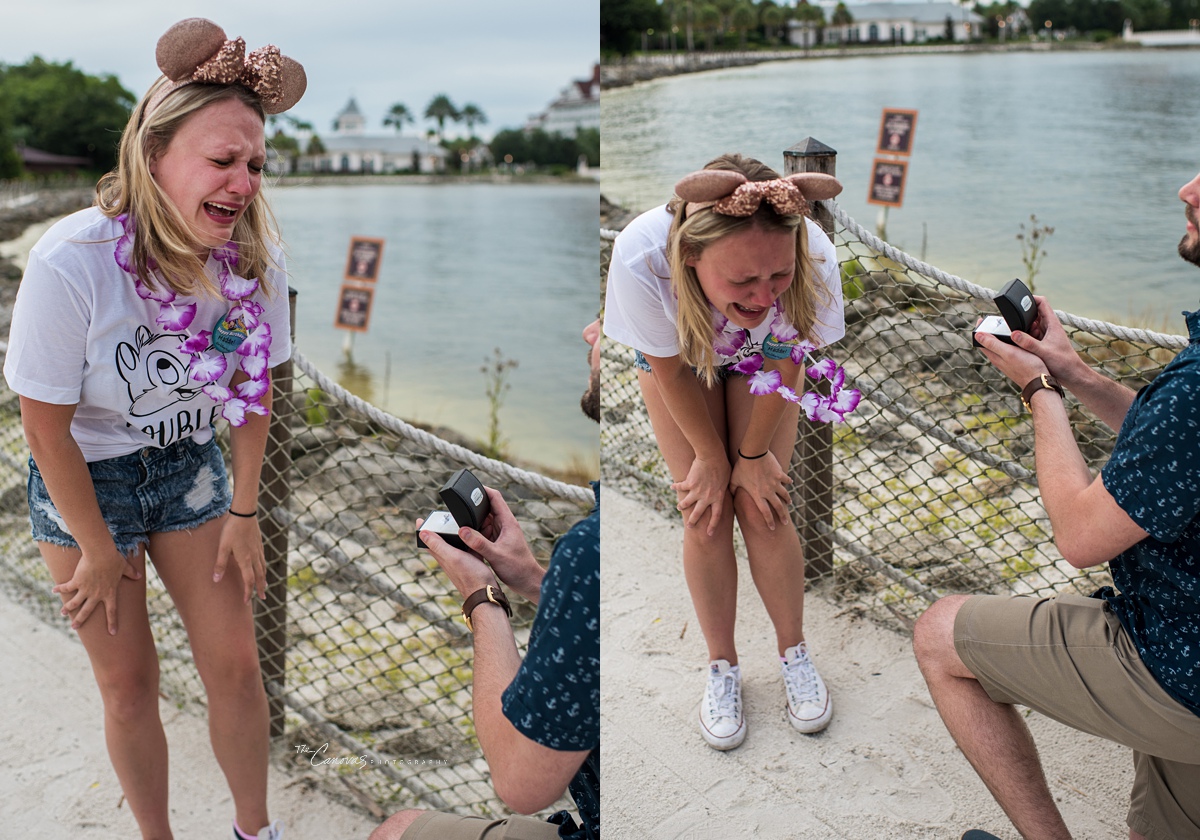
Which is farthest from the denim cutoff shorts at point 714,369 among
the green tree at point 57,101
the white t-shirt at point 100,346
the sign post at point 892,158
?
the green tree at point 57,101

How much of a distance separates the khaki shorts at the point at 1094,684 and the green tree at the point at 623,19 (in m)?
1.00

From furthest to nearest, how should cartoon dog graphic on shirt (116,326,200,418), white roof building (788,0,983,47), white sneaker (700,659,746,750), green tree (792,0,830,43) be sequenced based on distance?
white roof building (788,0,983,47)
green tree (792,0,830,43)
white sneaker (700,659,746,750)
cartoon dog graphic on shirt (116,326,200,418)

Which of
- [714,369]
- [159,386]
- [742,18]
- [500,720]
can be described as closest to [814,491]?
[714,369]

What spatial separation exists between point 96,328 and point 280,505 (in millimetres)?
828

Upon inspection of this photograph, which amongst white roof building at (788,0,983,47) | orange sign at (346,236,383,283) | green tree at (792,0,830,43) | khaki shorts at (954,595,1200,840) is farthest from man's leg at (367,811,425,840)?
white roof building at (788,0,983,47)

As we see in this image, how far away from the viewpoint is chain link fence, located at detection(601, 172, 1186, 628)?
212 centimetres

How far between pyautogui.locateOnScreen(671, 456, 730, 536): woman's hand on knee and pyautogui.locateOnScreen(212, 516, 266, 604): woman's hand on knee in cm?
73

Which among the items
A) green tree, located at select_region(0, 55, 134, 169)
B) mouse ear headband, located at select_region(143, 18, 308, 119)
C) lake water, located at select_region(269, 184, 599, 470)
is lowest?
lake water, located at select_region(269, 184, 599, 470)

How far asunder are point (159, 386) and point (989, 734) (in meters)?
1.34

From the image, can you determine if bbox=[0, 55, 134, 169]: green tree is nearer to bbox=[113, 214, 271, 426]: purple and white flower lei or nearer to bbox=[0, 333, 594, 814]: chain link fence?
bbox=[0, 333, 594, 814]: chain link fence

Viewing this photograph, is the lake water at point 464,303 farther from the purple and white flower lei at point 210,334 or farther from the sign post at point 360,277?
the sign post at point 360,277

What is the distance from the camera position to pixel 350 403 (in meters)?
1.61

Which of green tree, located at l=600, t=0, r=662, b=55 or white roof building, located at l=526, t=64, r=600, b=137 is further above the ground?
green tree, located at l=600, t=0, r=662, b=55

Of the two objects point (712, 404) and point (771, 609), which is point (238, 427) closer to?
point (712, 404)
